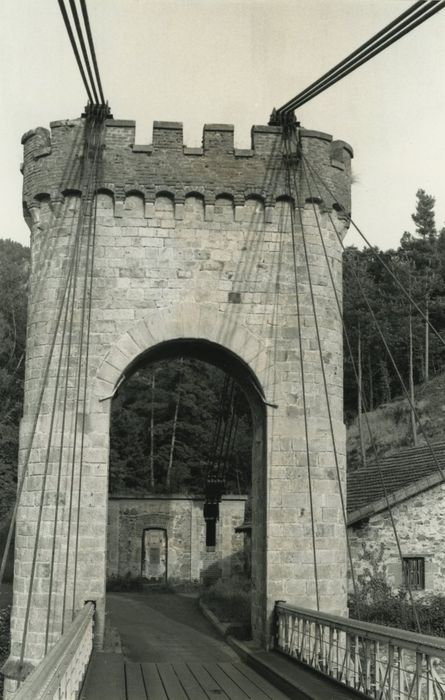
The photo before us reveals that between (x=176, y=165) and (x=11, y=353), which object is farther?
(x=11, y=353)

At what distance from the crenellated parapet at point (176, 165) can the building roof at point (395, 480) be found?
5167mm

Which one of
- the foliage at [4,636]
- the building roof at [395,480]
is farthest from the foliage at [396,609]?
the foliage at [4,636]

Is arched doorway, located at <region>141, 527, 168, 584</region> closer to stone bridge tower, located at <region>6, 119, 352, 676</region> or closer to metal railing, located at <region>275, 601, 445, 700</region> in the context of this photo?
stone bridge tower, located at <region>6, 119, 352, 676</region>

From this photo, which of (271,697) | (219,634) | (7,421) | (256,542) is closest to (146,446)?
(7,421)

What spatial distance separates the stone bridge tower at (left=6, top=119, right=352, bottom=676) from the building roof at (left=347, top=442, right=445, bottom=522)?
3.47m

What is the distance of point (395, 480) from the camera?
17.0m

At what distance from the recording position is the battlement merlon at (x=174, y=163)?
10875 mm

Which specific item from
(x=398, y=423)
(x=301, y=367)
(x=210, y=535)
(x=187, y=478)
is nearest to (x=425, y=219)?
(x=398, y=423)

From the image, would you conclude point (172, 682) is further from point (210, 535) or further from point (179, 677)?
point (210, 535)

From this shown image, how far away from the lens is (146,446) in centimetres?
4109

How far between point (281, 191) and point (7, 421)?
28.9 metres

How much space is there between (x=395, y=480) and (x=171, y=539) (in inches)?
525

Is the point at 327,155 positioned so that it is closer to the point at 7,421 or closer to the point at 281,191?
the point at 281,191

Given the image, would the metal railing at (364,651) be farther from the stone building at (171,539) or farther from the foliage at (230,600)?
the stone building at (171,539)
